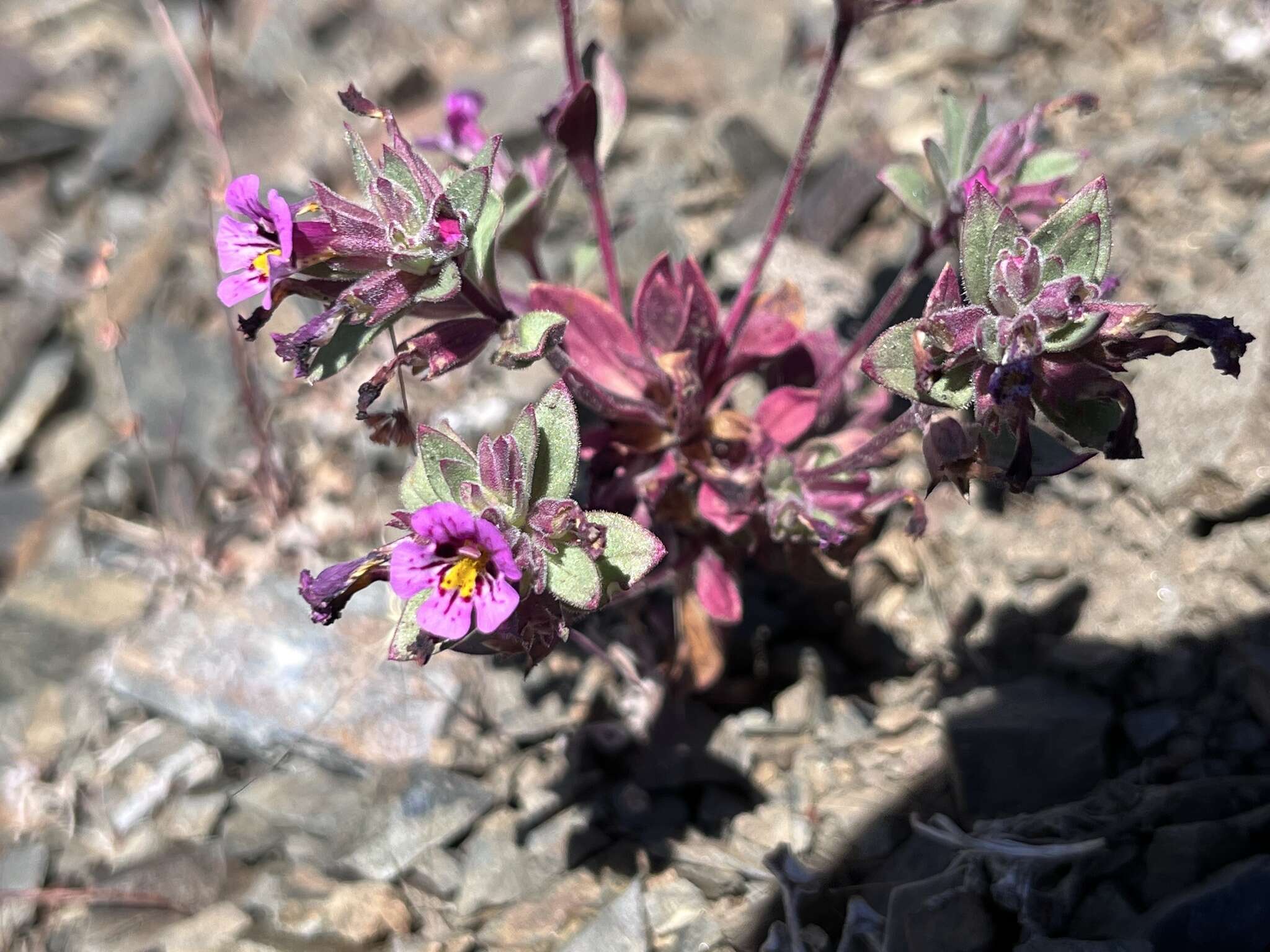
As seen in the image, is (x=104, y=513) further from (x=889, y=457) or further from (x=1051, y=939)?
(x=1051, y=939)

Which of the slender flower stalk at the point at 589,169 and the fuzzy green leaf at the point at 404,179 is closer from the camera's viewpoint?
the fuzzy green leaf at the point at 404,179

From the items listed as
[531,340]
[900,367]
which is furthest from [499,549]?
[900,367]

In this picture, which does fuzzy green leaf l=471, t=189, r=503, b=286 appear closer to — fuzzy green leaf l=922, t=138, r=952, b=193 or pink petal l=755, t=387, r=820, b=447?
pink petal l=755, t=387, r=820, b=447

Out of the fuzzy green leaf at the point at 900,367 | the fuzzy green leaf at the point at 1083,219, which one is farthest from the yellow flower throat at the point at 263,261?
the fuzzy green leaf at the point at 1083,219

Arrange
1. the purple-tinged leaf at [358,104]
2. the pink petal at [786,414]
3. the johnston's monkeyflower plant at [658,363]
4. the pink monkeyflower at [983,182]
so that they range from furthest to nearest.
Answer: the pink petal at [786,414], the pink monkeyflower at [983,182], the purple-tinged leaf at [358,104], the johnston's monkeyflower plant at [658,363]

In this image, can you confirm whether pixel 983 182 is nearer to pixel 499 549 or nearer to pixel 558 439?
pixel 558 439

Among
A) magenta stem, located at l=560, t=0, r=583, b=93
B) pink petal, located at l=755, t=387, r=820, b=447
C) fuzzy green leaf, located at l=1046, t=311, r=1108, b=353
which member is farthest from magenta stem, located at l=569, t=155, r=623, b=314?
fuzzy green leaf, located at l=1046, t=311, r=1108, b=353

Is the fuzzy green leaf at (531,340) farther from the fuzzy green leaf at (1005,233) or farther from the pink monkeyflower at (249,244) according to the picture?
the fuzzy green leaf at (1005,233)
